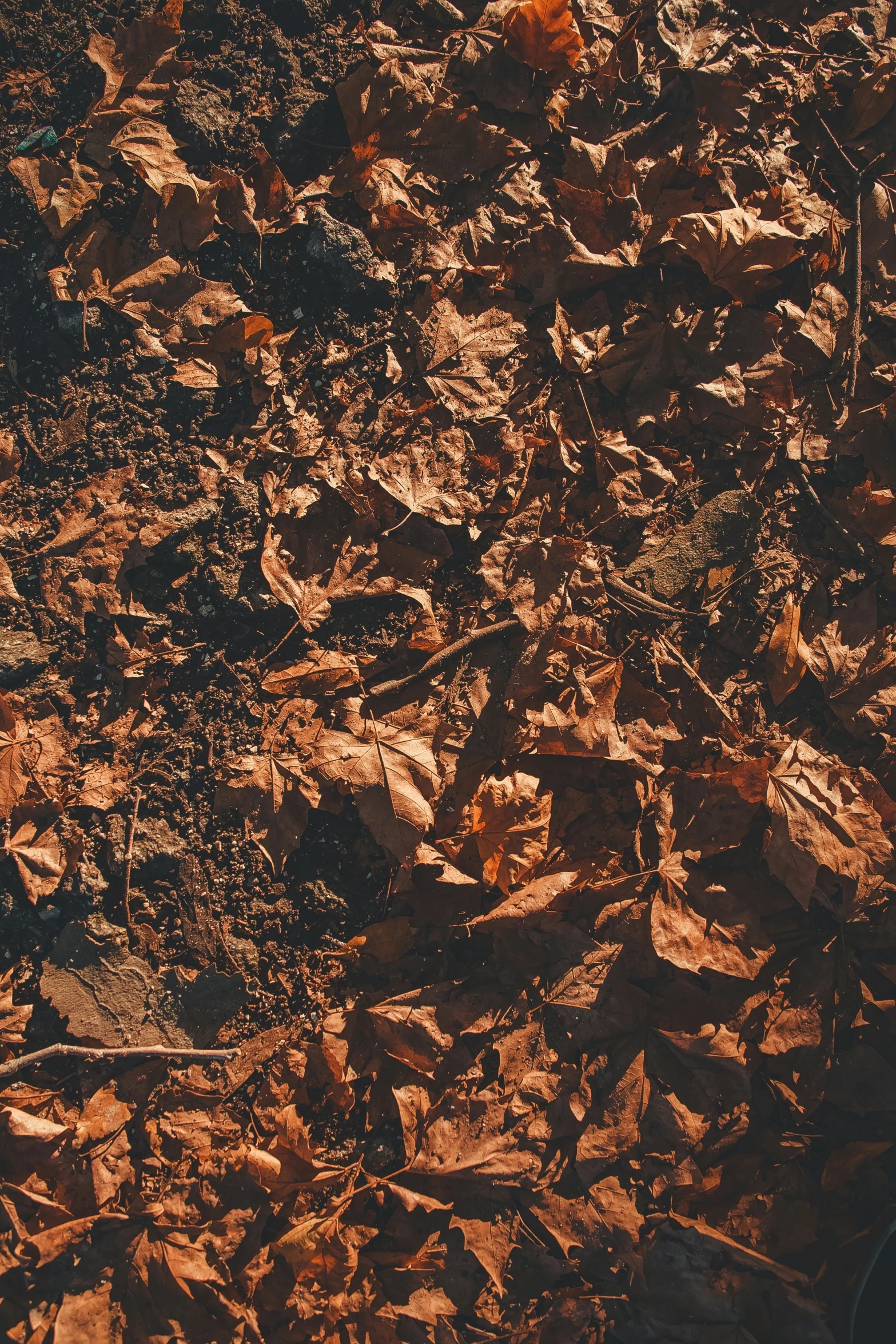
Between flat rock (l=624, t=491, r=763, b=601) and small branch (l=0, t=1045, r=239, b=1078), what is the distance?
1.97 metres

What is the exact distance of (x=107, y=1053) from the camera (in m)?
2.02

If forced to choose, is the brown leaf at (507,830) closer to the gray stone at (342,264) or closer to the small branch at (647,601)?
the small branch at (647,601)

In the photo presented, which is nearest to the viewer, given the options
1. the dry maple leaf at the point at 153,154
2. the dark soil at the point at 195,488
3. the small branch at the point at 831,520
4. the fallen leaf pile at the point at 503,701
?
the fallen leaf pile at the point at 503,701

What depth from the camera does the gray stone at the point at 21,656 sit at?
84.3 inches

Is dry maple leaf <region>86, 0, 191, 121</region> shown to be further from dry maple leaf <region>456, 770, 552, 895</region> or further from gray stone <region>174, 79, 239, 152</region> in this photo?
dry maple leaf <region>456, 770, 552, 895</region>

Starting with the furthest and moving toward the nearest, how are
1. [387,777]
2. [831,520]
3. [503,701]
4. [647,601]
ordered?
[831,520] → [647,601] → [503,701] → [387,777]

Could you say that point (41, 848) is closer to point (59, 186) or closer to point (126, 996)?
point (126, 996)

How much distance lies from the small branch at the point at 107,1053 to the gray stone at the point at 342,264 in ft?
7.86

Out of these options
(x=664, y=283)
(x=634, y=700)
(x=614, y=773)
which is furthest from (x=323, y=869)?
(x=664, y=283)

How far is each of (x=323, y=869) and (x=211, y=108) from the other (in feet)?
8.28

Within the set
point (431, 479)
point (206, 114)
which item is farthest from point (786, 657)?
point (206, 114)

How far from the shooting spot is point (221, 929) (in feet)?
6.90

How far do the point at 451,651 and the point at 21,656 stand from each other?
1353 millimetres

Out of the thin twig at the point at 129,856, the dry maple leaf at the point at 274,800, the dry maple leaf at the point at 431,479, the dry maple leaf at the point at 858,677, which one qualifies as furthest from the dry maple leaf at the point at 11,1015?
the dry maple leaf at the point at 858,677
